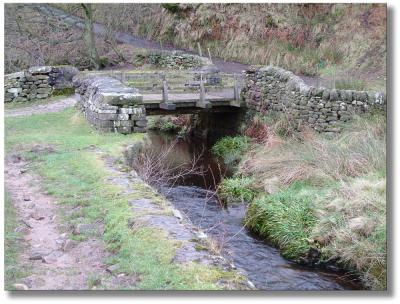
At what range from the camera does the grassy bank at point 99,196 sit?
14.4ft

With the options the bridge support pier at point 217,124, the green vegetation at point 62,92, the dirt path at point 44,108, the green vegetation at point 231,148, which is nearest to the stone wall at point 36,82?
the green vegetation at point 62,92

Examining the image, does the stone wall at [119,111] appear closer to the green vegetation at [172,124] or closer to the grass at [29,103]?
the grass at [29,103]

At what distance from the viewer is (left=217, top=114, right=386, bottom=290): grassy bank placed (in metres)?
6.69

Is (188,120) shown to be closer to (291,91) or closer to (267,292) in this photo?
(291,91)

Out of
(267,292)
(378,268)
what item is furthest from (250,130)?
(267,292)

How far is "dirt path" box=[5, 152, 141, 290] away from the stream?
1485 millimetres

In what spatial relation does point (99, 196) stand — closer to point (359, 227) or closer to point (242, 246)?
point (242, 246)

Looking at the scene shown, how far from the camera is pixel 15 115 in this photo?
12.3 metres

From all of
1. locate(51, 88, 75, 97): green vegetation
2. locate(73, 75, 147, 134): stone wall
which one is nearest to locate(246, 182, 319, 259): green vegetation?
locate(73, 75, 147, 134): stone wall

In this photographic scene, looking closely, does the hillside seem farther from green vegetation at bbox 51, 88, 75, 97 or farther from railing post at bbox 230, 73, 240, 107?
green vegetation at bbox 51, 88, 75, 97

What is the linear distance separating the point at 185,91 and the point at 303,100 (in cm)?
378

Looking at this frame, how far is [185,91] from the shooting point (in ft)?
48.5

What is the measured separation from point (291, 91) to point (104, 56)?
35.8 ft

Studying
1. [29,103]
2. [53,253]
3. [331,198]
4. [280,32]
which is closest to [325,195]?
[331,198]
